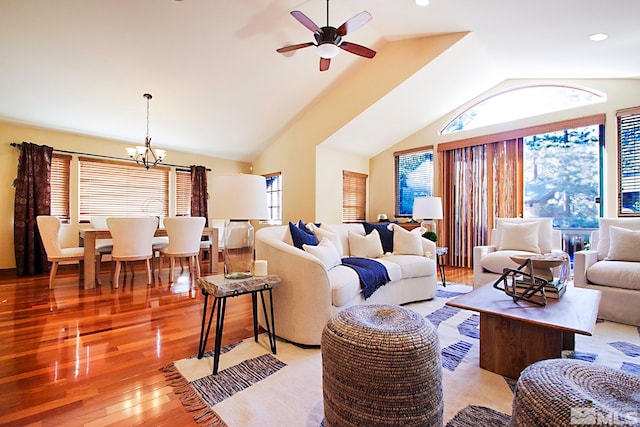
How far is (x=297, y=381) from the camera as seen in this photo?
175 centimetres

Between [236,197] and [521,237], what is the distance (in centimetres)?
350

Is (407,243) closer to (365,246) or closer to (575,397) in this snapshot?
(365,246)

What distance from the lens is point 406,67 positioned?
14.0 feet

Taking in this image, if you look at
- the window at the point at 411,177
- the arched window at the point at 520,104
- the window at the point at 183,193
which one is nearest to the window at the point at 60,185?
the window at the point at 183,193

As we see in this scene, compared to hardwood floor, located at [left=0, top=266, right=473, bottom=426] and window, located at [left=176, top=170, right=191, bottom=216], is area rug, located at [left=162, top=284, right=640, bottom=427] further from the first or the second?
window, located at [left=176, top=170, right=191, bottom=216]

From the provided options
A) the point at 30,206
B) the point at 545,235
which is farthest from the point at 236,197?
the point at 30,206

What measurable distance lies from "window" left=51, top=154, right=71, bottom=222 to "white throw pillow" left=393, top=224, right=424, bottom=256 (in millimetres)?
5671

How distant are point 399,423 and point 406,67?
4.38 meters

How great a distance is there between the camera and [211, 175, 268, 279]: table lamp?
83.8 inches

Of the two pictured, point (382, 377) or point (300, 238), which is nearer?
point (382, 377)

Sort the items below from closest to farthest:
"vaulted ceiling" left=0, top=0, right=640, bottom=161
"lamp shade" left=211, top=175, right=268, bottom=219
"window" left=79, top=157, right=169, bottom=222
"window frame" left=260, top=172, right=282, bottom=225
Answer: "lamp shade" left=211, top=175, right=268, bottom=219
"vaulted ceiling" left=0, top=0, right=640, bottom=161
"window" left=79, top=157, right=169, bottom=222
"window frame" left=260, top=172, right=282, bottom=225

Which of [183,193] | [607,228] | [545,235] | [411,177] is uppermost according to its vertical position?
[411,177]

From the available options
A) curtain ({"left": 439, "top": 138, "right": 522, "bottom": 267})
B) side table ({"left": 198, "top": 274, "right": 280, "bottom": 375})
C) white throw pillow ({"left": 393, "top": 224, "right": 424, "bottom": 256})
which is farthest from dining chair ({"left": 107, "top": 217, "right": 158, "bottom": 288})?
curtain ({"left": 439, "top": 138, "right": 522, "bottom": 267})

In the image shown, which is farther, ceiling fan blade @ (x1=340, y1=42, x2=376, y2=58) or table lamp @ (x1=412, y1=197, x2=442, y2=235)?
table lamp @ (x1=412, y1=197, x2=442, y2=235)
